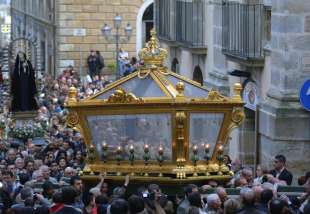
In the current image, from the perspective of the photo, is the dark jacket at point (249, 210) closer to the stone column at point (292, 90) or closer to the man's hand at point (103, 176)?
the man's hand at point (103, 176)

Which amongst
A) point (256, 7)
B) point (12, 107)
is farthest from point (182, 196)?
point (12, 107)

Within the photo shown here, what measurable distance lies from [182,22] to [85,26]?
18.9 metres

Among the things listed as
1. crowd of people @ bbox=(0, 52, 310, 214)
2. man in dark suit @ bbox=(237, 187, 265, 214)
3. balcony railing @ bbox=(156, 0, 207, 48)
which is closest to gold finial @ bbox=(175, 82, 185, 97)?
crowd of people @ bbox=(0, 52, 310, 214)

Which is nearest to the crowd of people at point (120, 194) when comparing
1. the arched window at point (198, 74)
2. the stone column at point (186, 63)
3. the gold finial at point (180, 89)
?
the gold finial at point (180, 89)

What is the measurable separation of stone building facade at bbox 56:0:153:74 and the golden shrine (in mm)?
34028

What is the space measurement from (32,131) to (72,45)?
2133cm

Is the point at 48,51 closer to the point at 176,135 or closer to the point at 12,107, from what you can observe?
the point at 12,107

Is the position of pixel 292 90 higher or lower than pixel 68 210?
higher

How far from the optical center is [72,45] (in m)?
51.3

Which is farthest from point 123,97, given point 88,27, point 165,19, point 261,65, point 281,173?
point 88,27

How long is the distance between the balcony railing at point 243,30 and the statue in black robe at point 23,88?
6530 mm

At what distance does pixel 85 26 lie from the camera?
51.3 m

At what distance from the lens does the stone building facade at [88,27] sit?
51.0 m

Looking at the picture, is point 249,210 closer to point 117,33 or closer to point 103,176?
point 103,176
